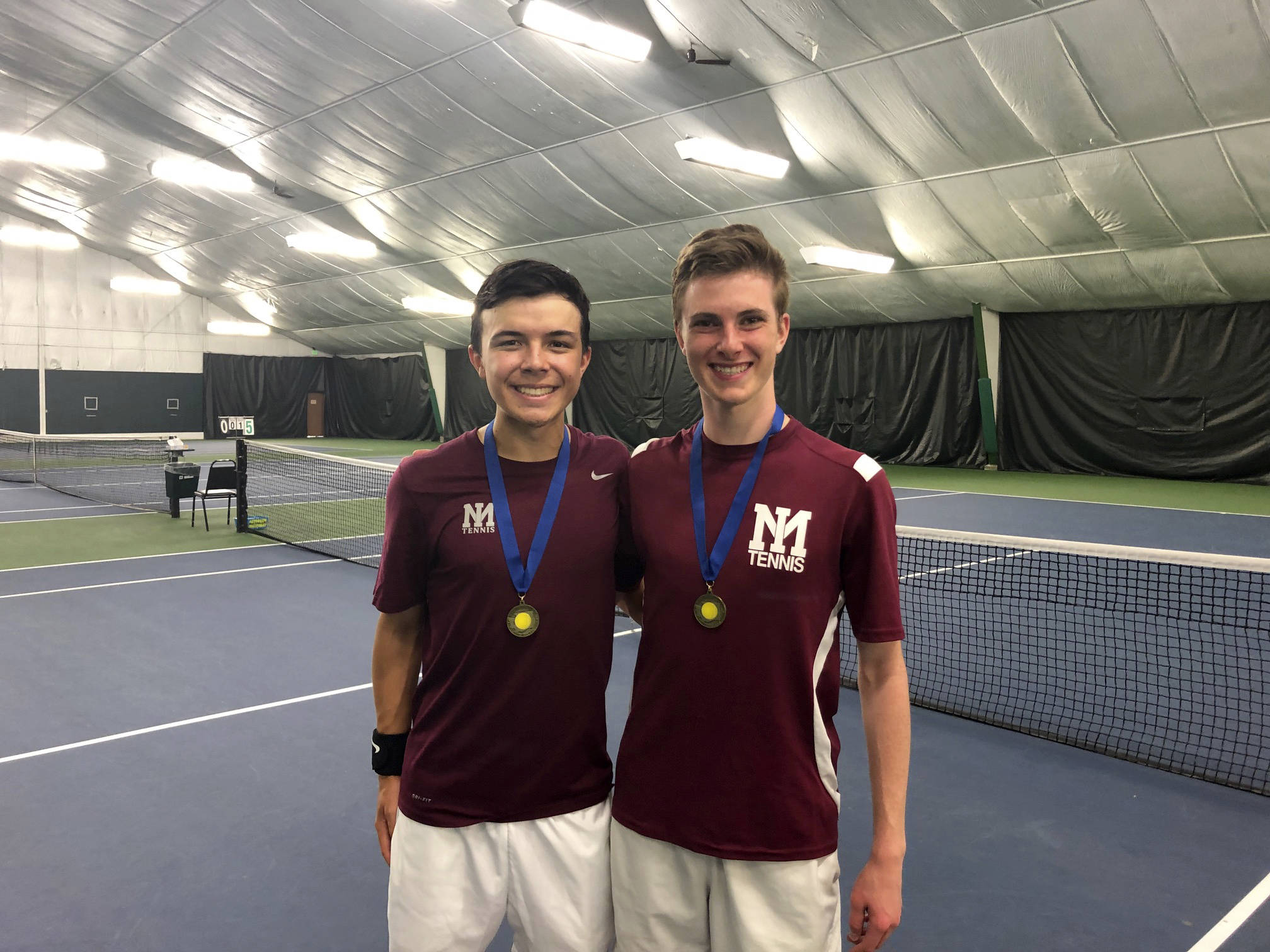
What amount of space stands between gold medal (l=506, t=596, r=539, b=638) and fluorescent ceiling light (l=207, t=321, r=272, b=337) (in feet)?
105

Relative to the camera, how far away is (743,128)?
13.1m

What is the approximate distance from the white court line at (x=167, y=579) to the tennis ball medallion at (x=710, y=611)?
7.59m

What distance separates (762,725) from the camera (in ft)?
5.58

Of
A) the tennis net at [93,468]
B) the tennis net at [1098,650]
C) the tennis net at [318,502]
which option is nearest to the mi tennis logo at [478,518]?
the tennis net at [1098,650]

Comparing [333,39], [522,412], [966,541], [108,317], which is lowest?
[966,541]

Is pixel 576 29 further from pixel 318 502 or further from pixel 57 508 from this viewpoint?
pixel 57 508

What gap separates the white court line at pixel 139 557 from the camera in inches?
341

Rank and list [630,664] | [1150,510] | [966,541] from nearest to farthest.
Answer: [966,541] < [630,664] < [1150,510]

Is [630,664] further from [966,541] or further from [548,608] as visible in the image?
[548,608]

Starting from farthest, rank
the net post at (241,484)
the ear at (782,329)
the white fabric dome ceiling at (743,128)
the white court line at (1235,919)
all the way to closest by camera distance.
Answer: the net post at (241,484) → the white fabric dome ceiling at (743,128) → the white court line at (1235,919) → the ear at (782,329)

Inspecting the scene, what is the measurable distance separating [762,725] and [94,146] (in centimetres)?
2226

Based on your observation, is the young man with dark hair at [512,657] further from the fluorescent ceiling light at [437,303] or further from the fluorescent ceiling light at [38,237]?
the fluorescent ceiling light at [38,237]

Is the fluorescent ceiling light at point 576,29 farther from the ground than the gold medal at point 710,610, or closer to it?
farther from the ground

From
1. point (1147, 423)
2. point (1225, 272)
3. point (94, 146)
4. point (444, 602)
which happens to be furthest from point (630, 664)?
point (94, 146)
